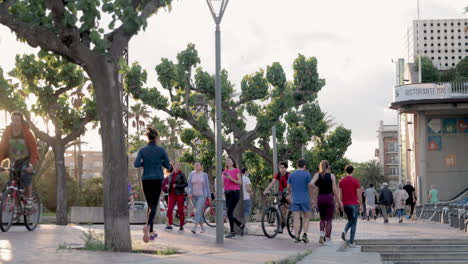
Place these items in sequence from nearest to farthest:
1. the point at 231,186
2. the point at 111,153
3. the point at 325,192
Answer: the point at 111,153 < the point at 325,192 < the point at 231,186

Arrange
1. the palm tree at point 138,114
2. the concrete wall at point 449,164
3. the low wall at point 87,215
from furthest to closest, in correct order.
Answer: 1. the palm tree at point 138,114
2. the concrete wall at point 449,164
3. the low wall at point 87,215

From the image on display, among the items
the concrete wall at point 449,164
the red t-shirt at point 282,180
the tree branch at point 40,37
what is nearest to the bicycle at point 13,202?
the tree branch at point 40,37

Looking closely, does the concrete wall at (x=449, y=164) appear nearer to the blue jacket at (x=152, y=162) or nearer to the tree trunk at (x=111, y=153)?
the blue jacket at (x=152, y=162)

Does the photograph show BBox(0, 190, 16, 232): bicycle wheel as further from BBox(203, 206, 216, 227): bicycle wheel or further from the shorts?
BBox(203, 206, 216, 227): bicycle wheel

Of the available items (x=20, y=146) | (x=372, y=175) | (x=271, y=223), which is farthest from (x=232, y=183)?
(x=372, y=175)

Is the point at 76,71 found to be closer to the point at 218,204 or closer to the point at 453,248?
the point at 218,204

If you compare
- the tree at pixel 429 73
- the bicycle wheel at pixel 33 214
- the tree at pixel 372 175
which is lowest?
the bicycle wheel at pixel 33 214

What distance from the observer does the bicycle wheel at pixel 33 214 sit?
1385 cm

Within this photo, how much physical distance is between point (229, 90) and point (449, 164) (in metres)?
32.1

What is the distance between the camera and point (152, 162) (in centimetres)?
1262

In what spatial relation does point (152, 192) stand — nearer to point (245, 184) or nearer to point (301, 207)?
point (301, 207)

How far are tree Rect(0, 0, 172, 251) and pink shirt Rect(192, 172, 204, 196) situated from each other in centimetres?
680

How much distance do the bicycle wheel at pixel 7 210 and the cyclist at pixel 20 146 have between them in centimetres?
35

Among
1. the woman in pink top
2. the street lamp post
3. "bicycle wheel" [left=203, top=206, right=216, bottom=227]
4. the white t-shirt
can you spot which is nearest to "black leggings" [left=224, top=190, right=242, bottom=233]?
the woman in pink top
